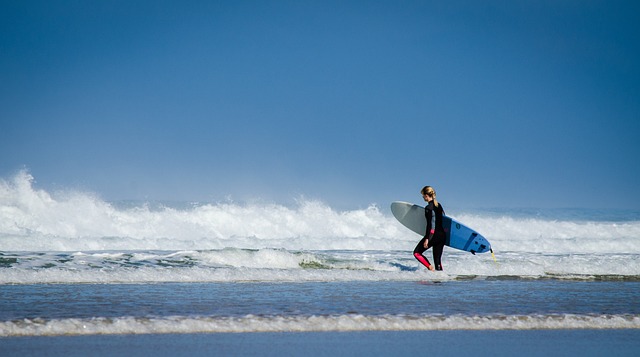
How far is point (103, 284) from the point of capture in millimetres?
9438

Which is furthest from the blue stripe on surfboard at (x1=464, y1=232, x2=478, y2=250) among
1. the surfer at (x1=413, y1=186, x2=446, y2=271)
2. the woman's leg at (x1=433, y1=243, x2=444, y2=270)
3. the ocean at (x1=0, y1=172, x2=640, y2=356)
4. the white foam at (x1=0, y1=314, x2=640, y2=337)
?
the white foam at (x1=0, y1=314, x2=640, y2=337)

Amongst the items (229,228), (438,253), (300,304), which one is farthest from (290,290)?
(229,228)

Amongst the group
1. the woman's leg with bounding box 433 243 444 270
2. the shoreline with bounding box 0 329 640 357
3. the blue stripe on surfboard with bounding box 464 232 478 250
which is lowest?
the shoreline with bounding box 0 329 640 357

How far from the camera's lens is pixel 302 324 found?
6.00 m

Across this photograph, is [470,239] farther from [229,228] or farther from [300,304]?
[229,228]

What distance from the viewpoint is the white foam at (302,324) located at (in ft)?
18.6

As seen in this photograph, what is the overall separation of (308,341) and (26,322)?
2523 millimetres

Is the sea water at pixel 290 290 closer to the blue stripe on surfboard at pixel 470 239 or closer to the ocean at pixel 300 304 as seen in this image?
the ocean at pixel 300 304

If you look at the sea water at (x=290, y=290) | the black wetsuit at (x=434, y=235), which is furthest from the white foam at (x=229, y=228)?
the black wetsuit at (x=434, y=235)

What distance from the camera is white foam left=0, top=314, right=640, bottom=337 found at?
5.67 meters

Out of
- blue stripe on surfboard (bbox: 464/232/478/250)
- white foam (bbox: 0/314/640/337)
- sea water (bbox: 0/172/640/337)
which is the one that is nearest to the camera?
white foam (bbox: 0/314/640/337)

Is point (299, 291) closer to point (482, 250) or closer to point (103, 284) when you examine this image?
point (103, 284)

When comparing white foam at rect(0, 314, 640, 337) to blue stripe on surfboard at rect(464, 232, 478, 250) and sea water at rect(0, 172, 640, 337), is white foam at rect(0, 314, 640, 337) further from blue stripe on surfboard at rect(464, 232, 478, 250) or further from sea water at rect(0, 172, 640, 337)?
blue stripe on surfboard at rect(464, 232, 478, 250)

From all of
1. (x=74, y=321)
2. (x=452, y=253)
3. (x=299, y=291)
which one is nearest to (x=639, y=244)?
(x=452, y=253)
